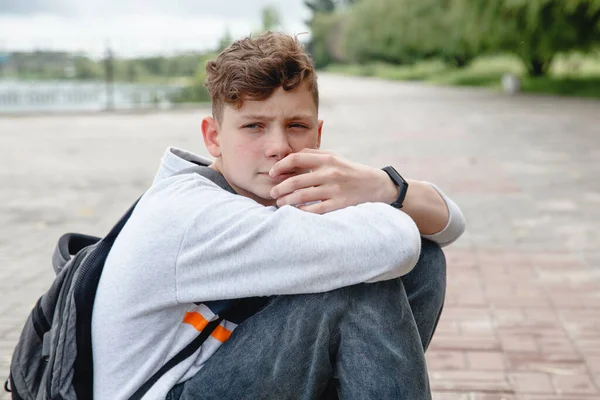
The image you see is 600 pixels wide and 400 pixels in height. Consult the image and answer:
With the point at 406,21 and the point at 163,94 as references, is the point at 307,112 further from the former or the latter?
the point at 406,21

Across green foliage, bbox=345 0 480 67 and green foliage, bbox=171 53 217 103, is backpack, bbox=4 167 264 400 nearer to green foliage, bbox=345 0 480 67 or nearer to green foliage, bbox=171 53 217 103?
green foliage, bbox=171 53 217 103

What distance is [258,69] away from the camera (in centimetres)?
186

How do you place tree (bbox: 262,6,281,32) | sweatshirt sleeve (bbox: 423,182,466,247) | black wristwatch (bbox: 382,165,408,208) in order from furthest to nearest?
tree (bbox: 262,6,281,32) → sweatshirt sleeve (bbox: 423,182,466,247) → black wristwatch (bbox: 382,165,408,208)

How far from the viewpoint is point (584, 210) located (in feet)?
19.8

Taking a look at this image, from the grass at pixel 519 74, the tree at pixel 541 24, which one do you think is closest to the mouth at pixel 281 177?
the tree at pixel 541 24

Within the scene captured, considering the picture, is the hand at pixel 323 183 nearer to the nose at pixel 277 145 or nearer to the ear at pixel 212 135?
the nose at pixel 277 145

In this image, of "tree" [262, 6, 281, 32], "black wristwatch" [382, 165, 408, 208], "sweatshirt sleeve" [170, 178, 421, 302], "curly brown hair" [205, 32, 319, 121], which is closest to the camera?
"sweatshirt sleeve" [170, 178, 421, 302]

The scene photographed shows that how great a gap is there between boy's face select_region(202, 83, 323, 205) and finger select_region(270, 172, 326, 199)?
9 cm

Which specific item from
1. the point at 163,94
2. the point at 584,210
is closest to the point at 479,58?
the point at 163,94

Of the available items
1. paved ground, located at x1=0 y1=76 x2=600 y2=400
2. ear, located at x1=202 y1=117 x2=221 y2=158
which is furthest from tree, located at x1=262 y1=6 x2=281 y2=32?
ear, located at x1=202 y1=117 x2=221 y2=158

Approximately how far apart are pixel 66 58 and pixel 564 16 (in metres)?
12.4

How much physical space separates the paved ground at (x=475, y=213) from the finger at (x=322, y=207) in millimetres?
1303

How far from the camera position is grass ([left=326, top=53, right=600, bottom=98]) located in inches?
865

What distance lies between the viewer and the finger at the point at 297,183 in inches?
71.2
